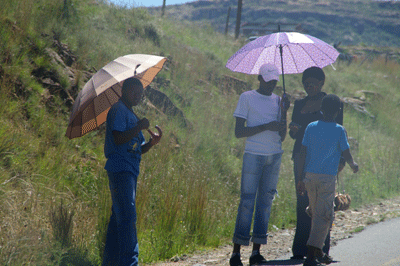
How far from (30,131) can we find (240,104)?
3512 mm

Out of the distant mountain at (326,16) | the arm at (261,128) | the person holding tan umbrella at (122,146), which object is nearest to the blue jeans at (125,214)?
the person holding tan umbrella at (122,146)

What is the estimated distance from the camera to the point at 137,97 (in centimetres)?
377

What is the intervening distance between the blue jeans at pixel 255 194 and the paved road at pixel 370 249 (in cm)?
55

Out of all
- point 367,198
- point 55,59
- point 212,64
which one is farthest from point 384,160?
point 55,59

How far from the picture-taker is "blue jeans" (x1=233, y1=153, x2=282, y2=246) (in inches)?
177

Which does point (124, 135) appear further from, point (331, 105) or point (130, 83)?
point (331, 105)

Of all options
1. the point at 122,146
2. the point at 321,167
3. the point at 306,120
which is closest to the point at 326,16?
the point at 306,120

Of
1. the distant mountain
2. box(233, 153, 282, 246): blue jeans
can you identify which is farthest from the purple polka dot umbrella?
the distant mountain

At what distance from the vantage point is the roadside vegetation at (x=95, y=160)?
4.45 meters

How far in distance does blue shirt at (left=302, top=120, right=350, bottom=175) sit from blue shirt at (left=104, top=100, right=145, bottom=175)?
1861 millimetres

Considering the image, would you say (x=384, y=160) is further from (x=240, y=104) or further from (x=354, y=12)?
(x=354, y=12)

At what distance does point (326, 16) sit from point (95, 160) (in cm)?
8510

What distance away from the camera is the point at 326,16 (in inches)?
3246

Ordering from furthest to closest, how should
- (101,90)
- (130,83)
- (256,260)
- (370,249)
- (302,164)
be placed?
(370,249)
(256,260)
(302,164)
(130,83)
(101,90)
